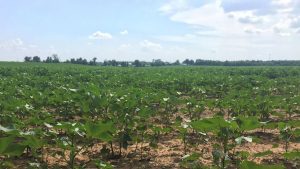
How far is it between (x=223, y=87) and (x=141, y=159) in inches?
551

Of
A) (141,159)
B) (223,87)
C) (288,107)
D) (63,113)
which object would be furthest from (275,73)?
(141,159)

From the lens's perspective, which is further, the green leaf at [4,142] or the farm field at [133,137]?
the farm field at [133,137]

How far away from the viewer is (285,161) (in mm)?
6785

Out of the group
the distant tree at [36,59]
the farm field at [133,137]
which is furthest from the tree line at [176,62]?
the farm field at [133,137]

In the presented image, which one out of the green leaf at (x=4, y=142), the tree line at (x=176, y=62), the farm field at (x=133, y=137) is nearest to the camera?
the green leaf at (x=4, y=142)

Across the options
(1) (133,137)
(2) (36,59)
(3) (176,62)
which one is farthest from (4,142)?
(3) (176,62)

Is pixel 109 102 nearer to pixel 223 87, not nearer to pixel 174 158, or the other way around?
pixel 174 158

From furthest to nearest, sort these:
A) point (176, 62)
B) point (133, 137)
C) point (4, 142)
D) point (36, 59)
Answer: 1. point (176, 62)
2. point (36, 59)
3. point (133, 137)
4. point (4, 142)

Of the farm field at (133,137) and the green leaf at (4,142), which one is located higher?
the green leaf at (4,142)

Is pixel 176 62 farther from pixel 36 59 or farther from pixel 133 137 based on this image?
pixel 133 137

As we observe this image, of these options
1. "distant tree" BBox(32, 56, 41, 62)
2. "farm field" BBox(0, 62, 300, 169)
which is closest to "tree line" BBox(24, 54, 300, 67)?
"distant tree" BBox(32, 56, 41, 62)

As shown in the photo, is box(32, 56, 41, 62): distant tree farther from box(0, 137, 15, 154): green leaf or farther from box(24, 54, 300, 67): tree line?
box(0, 137, 15, 154): green leaf

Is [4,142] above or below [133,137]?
above

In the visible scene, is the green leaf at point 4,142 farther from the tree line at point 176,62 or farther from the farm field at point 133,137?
the tree line at point 176,62
